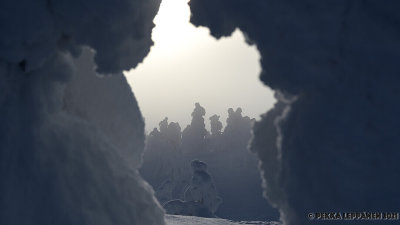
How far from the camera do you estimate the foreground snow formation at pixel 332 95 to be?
18.0 feet

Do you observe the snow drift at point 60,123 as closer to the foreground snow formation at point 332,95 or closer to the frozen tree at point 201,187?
the foreground snow formation at point 332,95

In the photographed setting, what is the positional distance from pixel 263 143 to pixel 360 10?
2.59 m

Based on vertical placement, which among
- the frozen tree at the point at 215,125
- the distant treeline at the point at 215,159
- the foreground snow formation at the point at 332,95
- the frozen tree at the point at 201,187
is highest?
the frozen tree at the point at 215,125

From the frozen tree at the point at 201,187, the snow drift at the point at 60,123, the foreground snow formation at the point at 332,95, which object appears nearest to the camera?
the foreground snow formation at the point at 332,95

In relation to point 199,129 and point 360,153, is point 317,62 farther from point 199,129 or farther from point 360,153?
point 199,129

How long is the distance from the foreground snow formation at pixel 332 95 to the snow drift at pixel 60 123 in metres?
2.31

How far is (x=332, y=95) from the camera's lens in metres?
5.77

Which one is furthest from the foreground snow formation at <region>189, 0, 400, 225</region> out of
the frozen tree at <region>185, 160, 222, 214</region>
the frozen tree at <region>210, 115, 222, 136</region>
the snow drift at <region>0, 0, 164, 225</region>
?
the frozen tree at <region>210, 115, 222, 136</region>

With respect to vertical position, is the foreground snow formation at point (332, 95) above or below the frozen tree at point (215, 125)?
below

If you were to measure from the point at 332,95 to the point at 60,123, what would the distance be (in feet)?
15.8

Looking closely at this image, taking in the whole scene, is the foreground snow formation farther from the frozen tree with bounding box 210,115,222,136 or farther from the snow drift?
the frozen tree with bounding box 210,115,222,136

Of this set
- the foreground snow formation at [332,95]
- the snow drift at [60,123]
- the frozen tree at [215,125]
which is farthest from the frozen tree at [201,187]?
the foreground snow formation at [332,95]

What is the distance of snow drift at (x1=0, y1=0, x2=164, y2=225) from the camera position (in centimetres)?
677

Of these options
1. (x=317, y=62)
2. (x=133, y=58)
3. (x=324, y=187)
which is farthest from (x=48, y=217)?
(x=317, y=62)
